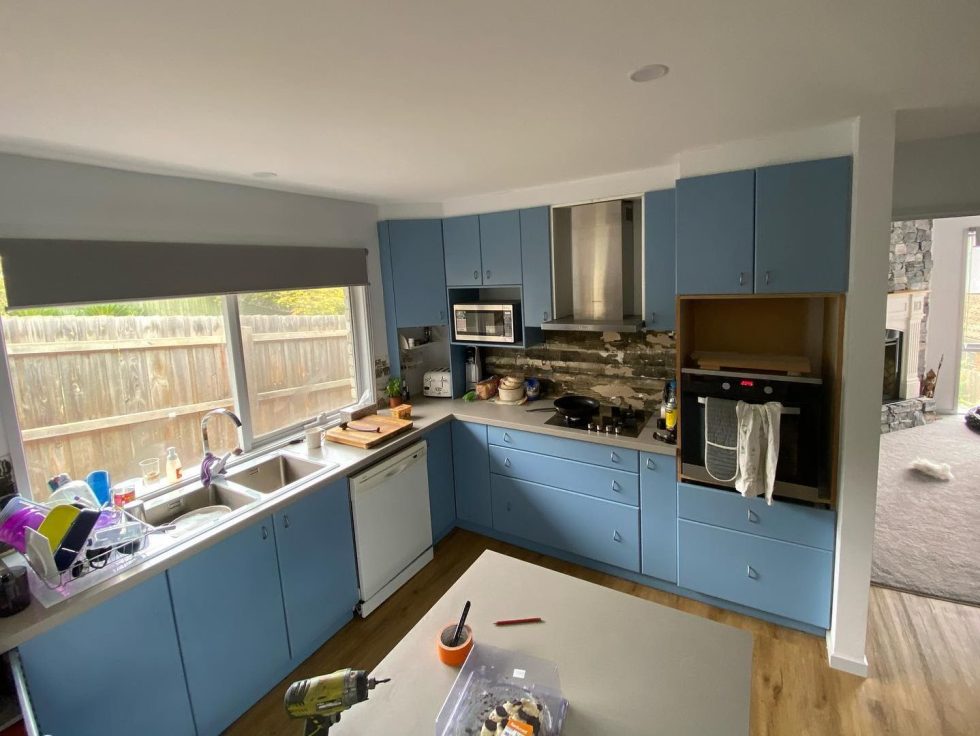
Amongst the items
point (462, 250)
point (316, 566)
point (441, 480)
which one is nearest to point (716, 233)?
point (462, 250)

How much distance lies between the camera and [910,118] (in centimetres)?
197

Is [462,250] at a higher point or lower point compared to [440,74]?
lower

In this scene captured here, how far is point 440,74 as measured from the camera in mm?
1321

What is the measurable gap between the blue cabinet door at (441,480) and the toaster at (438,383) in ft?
1.27

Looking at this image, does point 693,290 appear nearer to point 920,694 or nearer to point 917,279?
point 920,694

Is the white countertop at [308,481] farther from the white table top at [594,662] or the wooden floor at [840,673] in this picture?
the white table top at [594,662]

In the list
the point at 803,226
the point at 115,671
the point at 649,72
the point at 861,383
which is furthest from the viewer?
the point at 803,226

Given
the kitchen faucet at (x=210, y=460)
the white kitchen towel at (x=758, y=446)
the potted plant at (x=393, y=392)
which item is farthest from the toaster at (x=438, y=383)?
the white kitchen towel at (x=758, y=446)

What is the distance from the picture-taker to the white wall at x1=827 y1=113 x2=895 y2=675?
6.17 feet

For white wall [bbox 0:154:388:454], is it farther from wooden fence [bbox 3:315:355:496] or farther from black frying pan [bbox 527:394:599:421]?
black frying pan [bbox 527:394:599:421]

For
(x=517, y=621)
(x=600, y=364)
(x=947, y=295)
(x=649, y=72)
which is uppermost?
(x=649, y=72)

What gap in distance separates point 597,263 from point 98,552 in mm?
2813

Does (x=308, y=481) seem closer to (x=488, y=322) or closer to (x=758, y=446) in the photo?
(x=488, y=322)

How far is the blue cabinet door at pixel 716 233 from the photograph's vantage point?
2.25 m
